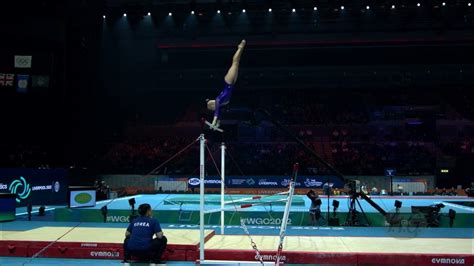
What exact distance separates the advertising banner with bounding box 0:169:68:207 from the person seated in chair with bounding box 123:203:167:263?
10226mm

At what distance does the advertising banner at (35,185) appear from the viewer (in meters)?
15.8

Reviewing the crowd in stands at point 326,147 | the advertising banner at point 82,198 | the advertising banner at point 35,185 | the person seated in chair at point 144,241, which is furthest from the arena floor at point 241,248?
the crowd in stands at point 326,147

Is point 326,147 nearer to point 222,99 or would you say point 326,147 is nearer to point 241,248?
point 222,99

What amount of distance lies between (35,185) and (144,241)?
11697mm

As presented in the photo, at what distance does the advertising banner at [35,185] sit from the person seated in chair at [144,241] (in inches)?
403

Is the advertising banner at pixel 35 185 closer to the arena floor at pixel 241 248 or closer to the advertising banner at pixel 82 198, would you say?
the advertising banner at pixel 82 198

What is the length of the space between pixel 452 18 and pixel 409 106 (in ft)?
22.0

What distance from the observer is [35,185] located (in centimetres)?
1716

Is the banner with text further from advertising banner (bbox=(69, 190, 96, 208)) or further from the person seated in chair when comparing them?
the person seated in chair

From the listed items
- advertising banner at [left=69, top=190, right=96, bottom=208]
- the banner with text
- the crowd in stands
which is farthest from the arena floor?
the crowd in stands

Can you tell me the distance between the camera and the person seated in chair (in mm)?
7324

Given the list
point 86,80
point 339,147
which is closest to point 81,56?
point 86,80

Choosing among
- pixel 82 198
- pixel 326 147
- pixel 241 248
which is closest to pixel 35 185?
pixel 82 198

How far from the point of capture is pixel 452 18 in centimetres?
2573
